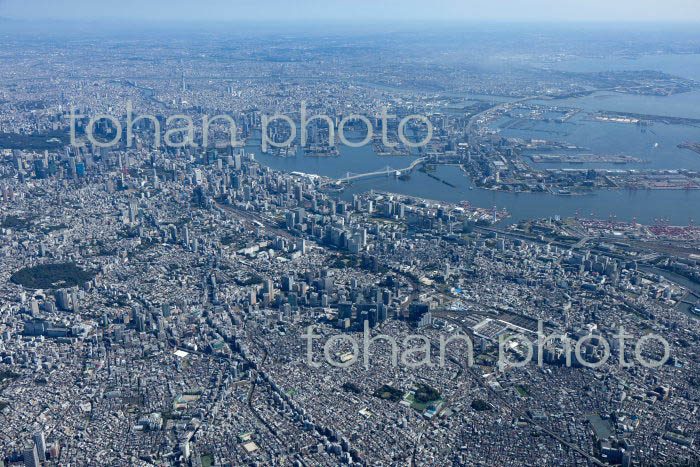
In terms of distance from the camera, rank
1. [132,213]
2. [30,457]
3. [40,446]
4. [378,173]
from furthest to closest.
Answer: [378,173] → [132,213] → [40,446] → [30,457]

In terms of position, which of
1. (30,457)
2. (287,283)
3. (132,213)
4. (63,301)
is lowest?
(30,457)

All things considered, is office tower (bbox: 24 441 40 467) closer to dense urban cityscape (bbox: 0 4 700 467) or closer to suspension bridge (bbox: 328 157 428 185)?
dense urban cityscape (bbox: 0 4 700 467)

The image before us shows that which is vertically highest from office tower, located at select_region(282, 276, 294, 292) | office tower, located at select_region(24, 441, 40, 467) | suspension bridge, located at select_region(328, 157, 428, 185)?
suspension bridge, located at select_region(328, 157, 428, 185)

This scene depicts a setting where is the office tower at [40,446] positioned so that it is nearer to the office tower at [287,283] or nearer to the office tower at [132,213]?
the office tower at [287,283]

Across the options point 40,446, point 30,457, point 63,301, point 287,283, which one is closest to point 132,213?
point 63,301

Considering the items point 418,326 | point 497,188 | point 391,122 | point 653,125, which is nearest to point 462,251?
point 418,326

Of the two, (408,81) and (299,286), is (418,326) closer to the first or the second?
(299,286)

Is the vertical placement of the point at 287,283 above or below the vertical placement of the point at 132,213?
below

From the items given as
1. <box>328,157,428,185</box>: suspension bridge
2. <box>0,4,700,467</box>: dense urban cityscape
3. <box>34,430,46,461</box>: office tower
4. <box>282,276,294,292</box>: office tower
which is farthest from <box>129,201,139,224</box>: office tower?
<box>34,430,46,461</box>: office tower

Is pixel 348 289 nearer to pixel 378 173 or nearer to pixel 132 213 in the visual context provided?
pixel 132 213
